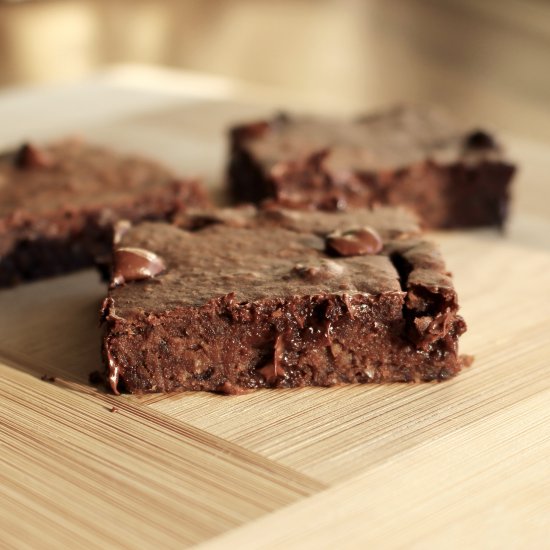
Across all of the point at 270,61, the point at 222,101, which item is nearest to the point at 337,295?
the point at 222,101

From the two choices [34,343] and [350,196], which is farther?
[350,196]

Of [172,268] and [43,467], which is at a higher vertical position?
[172,268]

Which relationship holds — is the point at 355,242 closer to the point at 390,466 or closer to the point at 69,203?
the point at 390,466

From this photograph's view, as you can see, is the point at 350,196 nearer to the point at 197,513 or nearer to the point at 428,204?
the point at 428,204

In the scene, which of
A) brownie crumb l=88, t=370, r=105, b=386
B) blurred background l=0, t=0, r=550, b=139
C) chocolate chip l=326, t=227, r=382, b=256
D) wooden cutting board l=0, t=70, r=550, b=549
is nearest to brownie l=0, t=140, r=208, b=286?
wooden cutting board l=0, t=70, r=550, b=549

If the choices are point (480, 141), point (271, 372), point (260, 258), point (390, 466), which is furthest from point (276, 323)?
point (480, 141)

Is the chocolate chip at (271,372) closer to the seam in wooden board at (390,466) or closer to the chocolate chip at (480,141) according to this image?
the seam in wooden board at (390,466)

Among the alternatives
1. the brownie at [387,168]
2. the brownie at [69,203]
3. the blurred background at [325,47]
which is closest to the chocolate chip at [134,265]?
the brownie at [69,203]
